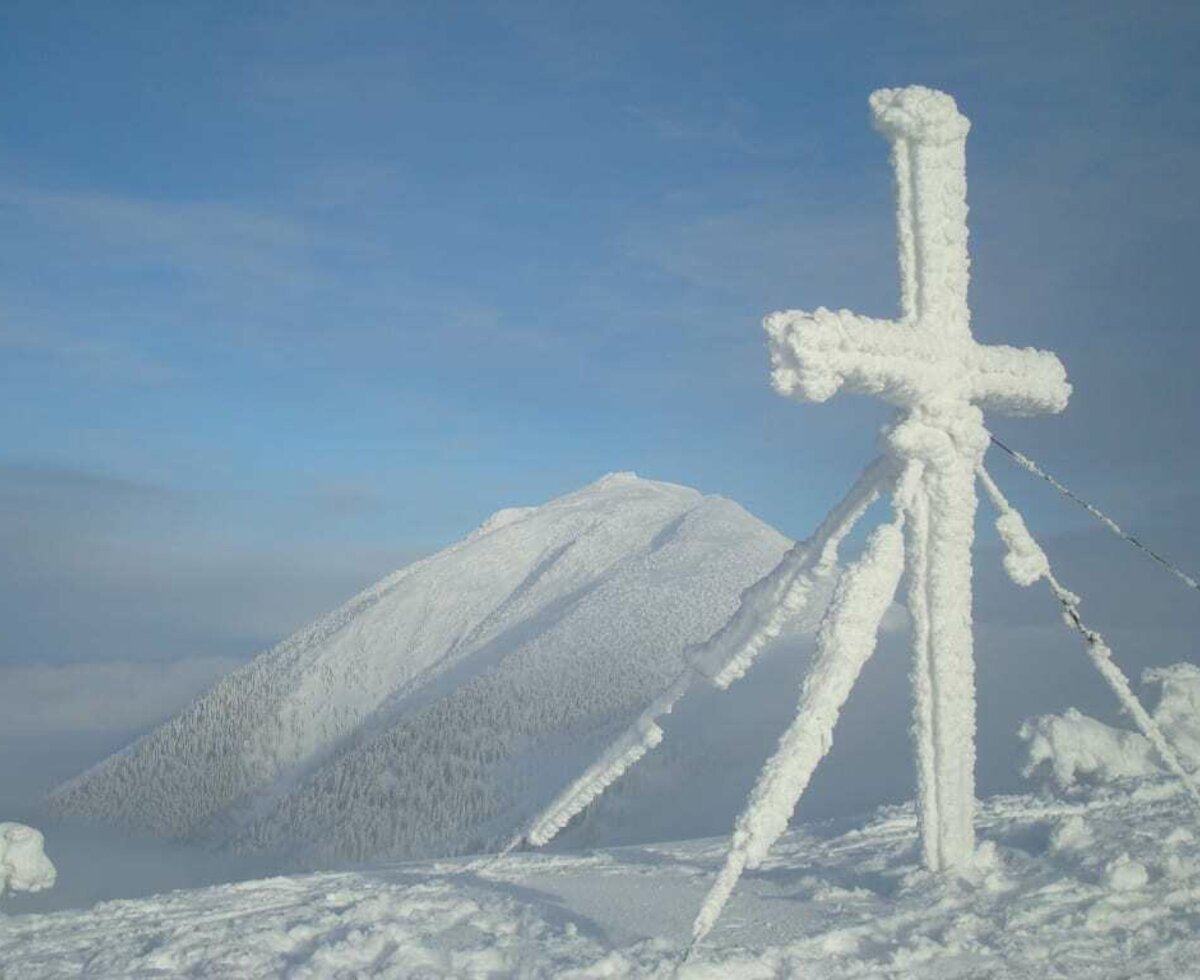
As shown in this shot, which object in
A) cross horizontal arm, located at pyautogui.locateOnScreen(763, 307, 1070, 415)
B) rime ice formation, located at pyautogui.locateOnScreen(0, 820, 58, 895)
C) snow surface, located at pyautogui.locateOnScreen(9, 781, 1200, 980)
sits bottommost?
snow surface, located at pyautogui.locateOnScreen(9, 781, 1200, 980)

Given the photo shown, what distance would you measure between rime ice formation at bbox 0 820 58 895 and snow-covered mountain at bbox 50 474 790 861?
50.1 feet

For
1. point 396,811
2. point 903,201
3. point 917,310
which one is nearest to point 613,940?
point 917,310

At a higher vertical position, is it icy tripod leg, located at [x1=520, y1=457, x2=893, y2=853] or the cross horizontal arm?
the cross horizontal arm

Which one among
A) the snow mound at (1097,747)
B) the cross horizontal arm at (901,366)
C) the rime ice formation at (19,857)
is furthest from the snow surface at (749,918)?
the cross horizontal arm at (901,366)

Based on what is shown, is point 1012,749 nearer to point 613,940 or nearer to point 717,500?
point 613,940

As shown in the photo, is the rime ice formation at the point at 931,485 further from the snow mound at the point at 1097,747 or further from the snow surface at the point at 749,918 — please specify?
the snow mound at the point at 1097,747

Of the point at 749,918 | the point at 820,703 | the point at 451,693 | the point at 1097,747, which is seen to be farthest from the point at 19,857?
the point at 451,693

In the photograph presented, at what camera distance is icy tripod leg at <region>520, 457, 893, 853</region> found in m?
8.73

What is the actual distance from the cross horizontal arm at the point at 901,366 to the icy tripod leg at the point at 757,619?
2.74 feet

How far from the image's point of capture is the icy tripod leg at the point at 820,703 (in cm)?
703

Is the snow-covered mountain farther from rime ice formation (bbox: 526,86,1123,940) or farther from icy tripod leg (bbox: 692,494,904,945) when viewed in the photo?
icy tripod leg (bbox: 692,494,904,945)

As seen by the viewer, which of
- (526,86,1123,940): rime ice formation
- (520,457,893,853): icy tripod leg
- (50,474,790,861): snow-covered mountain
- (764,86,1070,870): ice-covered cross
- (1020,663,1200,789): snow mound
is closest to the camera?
(526,86,1123,940): rime ice formation

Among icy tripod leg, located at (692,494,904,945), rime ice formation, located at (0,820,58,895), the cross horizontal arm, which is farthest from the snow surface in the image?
the cross horizontal arm

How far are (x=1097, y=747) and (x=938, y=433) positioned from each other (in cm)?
610
